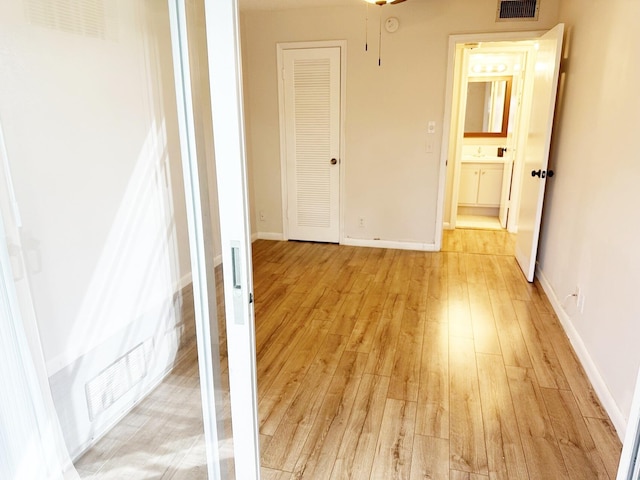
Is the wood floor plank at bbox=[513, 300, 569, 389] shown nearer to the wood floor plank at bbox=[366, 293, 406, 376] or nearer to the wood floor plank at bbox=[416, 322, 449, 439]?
the wood floor plank at bbox=[416, 322, 449, 439]

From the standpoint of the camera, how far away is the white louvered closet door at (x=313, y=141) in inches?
178

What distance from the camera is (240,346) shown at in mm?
1253

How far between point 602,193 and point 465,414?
1.43 m

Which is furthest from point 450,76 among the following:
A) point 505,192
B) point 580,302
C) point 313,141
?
point 580,302

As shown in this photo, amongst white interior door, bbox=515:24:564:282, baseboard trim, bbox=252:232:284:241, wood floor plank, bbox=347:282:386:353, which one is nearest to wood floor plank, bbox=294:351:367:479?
wood floor plank, bbox=347:282:386:353

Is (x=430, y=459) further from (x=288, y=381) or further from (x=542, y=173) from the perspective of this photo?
(x=542, y=173)

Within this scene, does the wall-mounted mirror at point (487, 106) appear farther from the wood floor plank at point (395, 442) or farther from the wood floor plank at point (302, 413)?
the wood floor plank at point (395, 442)

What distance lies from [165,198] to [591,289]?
234 cm

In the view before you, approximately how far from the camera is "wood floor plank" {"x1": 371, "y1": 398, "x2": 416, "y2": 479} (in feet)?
5.66

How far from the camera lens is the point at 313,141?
15.5ft

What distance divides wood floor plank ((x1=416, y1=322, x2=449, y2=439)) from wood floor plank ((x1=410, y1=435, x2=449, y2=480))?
46 millimetres

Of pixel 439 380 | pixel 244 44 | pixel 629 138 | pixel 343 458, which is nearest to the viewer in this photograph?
pixel 343 458

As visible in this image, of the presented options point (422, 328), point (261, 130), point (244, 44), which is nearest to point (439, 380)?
point (422, 328)

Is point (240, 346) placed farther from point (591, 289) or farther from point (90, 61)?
point (591, 289)
